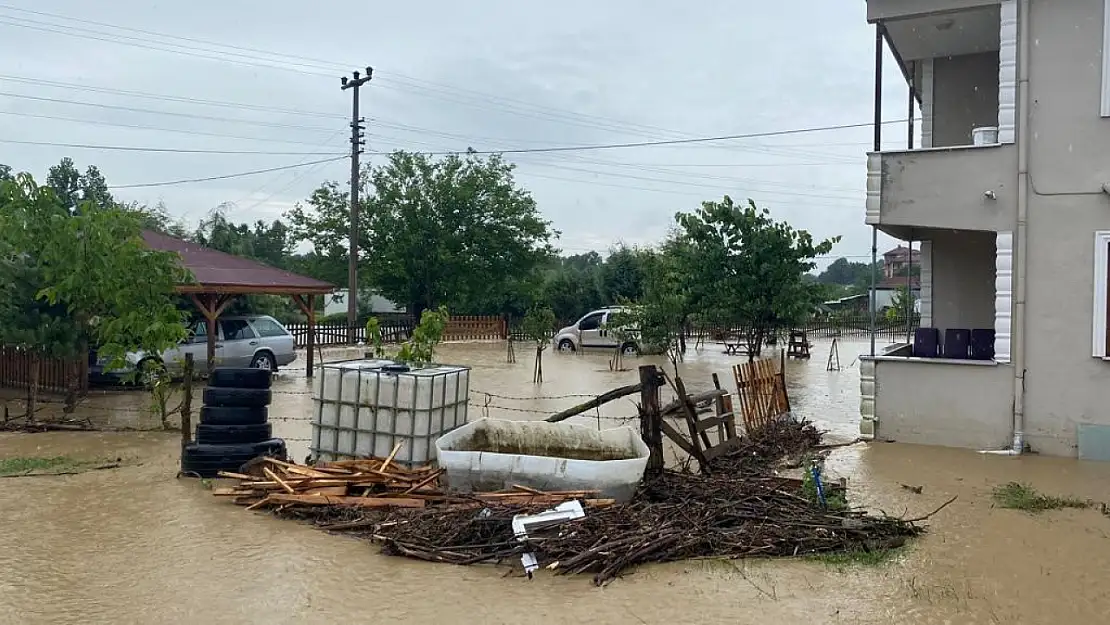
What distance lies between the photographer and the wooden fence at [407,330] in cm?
3056

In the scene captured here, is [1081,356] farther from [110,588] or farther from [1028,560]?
[110,588]

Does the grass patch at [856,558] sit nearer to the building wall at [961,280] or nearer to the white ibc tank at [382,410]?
the white ibc tank at [382,410]

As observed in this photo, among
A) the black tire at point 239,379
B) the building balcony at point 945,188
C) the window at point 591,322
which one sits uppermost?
the building balcony at point 945,188

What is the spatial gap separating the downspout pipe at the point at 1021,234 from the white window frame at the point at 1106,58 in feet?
2.49

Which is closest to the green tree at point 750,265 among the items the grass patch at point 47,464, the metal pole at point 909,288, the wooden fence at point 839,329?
the metal pole at point 909,288

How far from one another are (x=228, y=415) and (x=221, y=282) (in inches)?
338

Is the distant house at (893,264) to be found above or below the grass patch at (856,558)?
above

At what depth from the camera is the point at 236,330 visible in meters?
18.0

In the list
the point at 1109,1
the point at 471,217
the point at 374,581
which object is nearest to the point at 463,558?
the point at 374,581

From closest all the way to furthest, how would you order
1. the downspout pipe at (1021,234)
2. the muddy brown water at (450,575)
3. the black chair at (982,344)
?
the muddy brown water at (450,575) → the downspout pipe at (1021,234) → the black chair at (982,344)

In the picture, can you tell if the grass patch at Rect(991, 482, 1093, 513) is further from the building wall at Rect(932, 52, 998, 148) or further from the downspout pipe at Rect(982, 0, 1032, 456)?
the building wall at Rect(932, 52, 998, 148)

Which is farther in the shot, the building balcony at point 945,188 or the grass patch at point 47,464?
the building balcony at point 945,188

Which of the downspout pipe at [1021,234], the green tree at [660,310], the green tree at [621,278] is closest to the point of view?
the downspout pipe at [1021,234]

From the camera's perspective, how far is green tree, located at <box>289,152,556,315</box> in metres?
38.3
